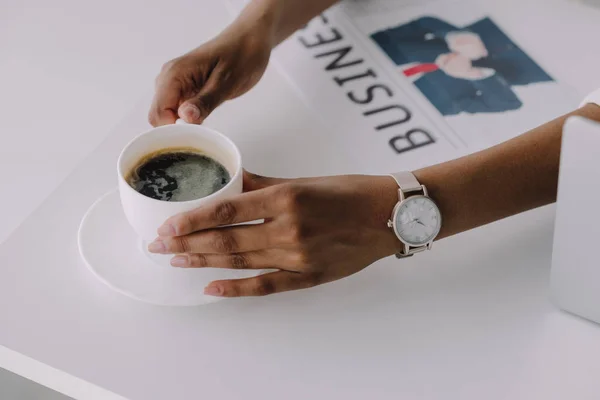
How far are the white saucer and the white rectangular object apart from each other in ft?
0.95

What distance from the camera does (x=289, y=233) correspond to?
0.78 metres

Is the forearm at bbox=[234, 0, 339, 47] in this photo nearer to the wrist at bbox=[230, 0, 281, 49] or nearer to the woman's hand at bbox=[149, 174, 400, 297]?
the wrist at bbox=[230, 0, 281, 49]

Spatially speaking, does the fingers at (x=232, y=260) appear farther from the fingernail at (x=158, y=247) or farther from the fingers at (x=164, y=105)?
the fingers at (x=164, y=105)

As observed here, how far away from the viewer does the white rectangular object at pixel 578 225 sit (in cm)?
69

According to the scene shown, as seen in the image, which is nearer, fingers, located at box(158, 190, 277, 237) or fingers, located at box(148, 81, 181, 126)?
fingers, located at box(158, 190, 277, 237)

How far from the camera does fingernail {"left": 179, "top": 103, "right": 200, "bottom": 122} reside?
2.97 feet

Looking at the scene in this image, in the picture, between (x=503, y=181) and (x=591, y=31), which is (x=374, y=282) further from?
(x=591, y=31)

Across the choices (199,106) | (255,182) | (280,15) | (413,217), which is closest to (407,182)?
(413,217)

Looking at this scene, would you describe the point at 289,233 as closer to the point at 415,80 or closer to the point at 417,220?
the point at 417,220

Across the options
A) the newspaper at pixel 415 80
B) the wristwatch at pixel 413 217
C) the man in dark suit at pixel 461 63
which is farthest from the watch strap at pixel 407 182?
the man in dark suit at pixel 461 63

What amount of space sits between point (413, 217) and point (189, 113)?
0.87ft

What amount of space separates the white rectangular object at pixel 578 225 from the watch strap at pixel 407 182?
0.14m

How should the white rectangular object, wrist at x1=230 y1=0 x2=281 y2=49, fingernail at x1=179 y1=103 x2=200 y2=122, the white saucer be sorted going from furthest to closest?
wrist at x1=230 y1=0 x2=281 y2=49, fingernail at x1=179 y1=103 x2=200 y2=122, the white saucer, the white rectangular object

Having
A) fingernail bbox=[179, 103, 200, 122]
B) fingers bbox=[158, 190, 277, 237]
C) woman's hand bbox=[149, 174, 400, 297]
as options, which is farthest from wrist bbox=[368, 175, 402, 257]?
fingernail bbox=[179, 103, 200, 122]
